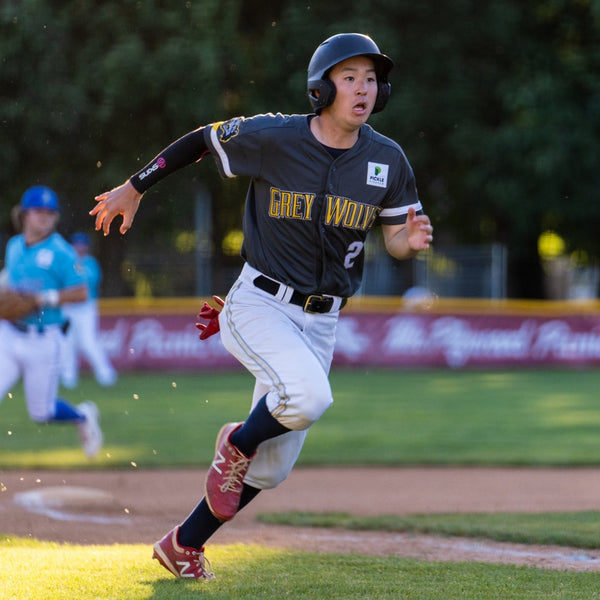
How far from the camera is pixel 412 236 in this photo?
4664mm

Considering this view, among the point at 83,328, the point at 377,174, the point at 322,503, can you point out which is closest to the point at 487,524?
the point at 322,503

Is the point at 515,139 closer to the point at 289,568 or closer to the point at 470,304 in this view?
the point at 470,304

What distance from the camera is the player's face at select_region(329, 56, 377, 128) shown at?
467 cm

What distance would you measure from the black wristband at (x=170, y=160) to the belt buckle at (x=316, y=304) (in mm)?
838

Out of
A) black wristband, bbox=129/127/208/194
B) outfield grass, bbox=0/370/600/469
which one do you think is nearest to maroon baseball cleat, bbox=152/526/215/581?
black wristband, bbox=129/127/208/194

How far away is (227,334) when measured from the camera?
15.7ft

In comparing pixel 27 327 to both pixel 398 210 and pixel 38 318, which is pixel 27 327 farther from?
pixel 398 210

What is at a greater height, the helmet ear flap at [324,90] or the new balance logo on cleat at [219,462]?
the helmet ear flap at [324,90]

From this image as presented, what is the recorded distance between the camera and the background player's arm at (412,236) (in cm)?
462

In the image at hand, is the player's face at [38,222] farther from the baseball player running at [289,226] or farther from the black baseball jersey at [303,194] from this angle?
the black baseball jersey at [303,194]

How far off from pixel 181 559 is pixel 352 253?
5.22 feet

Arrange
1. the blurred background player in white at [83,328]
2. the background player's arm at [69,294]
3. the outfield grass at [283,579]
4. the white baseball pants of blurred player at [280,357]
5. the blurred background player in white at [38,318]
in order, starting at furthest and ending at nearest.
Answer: the blurred background player in white at [83,328], the blurred background player in white at [38,318], the background player's arm at [69,294], the white baseball pants of blurred player at [280,357], the outfield grass at [283,579]

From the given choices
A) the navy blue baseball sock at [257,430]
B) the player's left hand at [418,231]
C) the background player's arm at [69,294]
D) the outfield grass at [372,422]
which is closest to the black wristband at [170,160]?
the player's left hand at [418,231]

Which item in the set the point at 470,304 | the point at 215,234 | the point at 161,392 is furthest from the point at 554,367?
the point at 215,234
